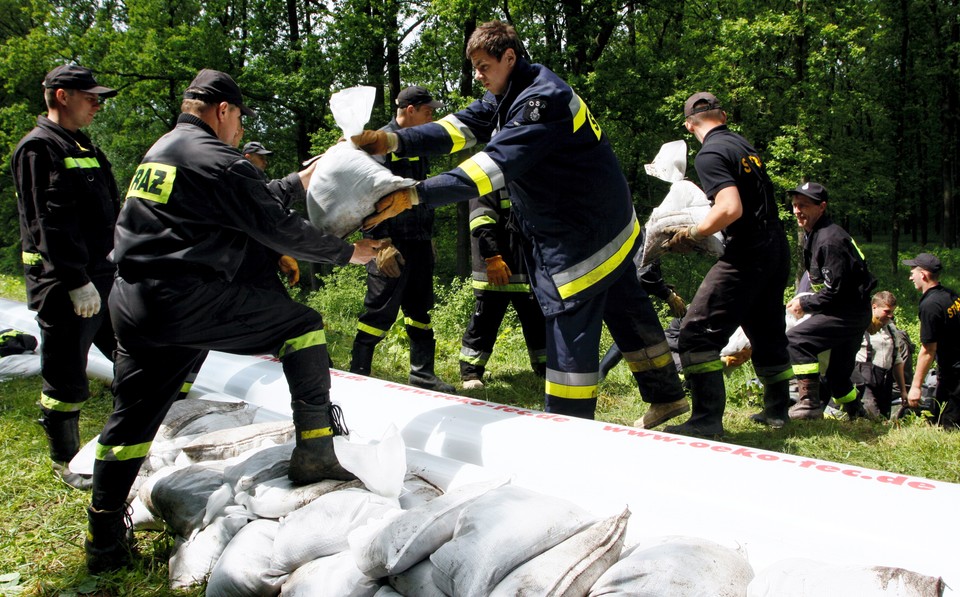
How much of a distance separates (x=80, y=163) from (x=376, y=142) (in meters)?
1.91

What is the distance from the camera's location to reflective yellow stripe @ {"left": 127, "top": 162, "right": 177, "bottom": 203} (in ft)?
8.69

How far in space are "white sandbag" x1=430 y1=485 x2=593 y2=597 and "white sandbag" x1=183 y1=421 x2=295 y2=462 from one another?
1476 millimetres

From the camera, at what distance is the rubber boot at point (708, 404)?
395 cm

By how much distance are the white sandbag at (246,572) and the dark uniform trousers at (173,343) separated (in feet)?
1.96

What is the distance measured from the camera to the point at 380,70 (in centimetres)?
1759

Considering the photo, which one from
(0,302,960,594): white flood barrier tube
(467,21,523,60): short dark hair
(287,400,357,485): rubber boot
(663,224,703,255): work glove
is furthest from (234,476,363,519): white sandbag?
(663,224,703,255): work glove

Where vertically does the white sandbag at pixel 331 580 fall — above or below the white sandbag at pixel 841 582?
below

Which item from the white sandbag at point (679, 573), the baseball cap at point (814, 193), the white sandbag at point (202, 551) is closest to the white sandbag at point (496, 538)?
the white sandbag at point (679, 573)

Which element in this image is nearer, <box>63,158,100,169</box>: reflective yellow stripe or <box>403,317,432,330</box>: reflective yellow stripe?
<box>63,158,100,169</box>: reflective yellow stripe

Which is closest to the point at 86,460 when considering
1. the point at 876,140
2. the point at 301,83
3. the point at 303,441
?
the point at 303,441

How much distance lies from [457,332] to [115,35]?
15735 mm

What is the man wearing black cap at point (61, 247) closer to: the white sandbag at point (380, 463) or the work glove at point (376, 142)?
the work glove at point (376, 142)

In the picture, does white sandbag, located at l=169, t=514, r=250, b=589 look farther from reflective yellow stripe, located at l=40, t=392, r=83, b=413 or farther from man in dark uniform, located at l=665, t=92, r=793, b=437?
man in dark uniform, located at l=665, t=92, r=793, b=437

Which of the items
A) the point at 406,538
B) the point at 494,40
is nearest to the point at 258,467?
the point at 406,538
